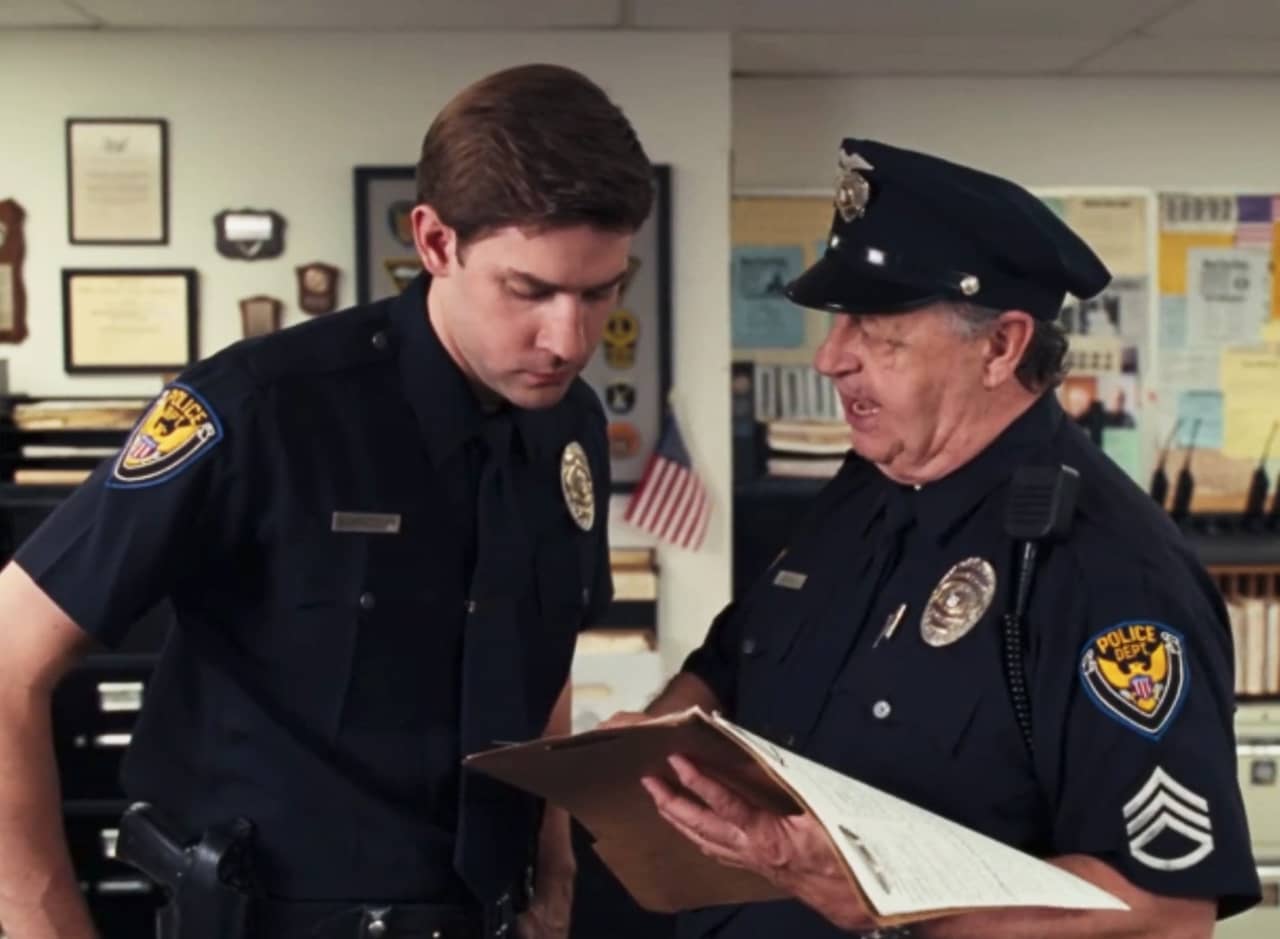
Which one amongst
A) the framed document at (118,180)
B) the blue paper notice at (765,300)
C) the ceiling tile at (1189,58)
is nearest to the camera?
the framed document at (118,180)

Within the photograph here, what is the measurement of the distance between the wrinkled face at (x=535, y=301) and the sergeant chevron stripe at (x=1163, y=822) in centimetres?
60

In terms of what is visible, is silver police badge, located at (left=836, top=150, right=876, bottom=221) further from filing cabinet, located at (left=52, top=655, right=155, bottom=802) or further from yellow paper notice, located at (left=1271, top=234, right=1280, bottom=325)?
yellow paper notice, located at (left=1271, top=234, right=1280, bottom=325)

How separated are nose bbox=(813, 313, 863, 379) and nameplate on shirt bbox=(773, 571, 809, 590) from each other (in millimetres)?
233

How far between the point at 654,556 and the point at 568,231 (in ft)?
7.36

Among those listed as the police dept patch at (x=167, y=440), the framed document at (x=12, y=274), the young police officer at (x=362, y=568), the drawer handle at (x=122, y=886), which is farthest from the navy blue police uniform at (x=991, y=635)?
the framed document at (x=12, y=274)

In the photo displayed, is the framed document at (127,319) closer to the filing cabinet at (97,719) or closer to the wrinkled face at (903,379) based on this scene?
the filing cabinet at (97,719)

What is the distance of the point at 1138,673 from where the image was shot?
3.89ft

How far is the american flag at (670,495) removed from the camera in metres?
3.30

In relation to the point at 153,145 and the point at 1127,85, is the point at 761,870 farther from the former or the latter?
the point at 1127,85

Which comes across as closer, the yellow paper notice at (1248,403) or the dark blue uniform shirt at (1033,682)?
the dark blue uniform shirt at (1033,682)

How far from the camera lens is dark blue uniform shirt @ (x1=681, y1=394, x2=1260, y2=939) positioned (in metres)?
1.17

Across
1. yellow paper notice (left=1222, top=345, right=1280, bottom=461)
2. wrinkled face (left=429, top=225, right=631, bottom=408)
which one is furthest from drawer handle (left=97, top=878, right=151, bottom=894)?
yellow paper notice (left=1222, top=345, right=1280, bottom=461)

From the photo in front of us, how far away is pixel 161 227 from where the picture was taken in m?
3.30

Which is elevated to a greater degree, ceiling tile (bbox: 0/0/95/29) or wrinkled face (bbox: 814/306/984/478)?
ceiling tile (bbox: 0/0/95/29)
